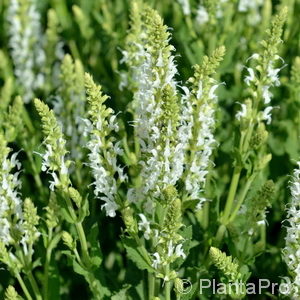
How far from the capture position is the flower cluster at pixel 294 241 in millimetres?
2328

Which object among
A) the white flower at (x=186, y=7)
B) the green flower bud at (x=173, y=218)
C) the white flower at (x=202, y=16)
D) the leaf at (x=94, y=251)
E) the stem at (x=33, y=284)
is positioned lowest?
the stem at (x=33, y=284)

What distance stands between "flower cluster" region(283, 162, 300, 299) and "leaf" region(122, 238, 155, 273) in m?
0.58

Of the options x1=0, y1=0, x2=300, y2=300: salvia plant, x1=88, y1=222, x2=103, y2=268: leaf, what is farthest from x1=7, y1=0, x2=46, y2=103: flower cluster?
x1=88, y1=222, x2=103, y2=268: leaf

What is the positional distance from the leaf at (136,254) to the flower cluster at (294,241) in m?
0.58

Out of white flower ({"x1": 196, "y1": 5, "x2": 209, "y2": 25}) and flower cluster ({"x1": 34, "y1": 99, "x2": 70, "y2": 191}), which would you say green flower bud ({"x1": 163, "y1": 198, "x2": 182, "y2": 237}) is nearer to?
flower cluster ({"x1": 34, "y1": 99, "x2": 70, "y2": 191})

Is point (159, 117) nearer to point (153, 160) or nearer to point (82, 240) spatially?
point (153, 160)

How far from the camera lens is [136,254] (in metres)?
2.56

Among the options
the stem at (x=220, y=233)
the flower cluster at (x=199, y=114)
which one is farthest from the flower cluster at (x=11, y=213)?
the stem at (x=220, y=233)

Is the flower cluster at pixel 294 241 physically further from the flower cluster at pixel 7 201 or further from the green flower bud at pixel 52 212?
the flower cluster at pixel 7 201

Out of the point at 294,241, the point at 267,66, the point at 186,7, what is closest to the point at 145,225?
the point at 294,241

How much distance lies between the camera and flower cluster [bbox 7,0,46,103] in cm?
416

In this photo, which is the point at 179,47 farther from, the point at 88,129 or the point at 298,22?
the point at 88,129

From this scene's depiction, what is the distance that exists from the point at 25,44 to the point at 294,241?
256cm

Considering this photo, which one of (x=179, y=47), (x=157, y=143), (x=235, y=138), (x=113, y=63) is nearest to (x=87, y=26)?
(x=113, y=63)
